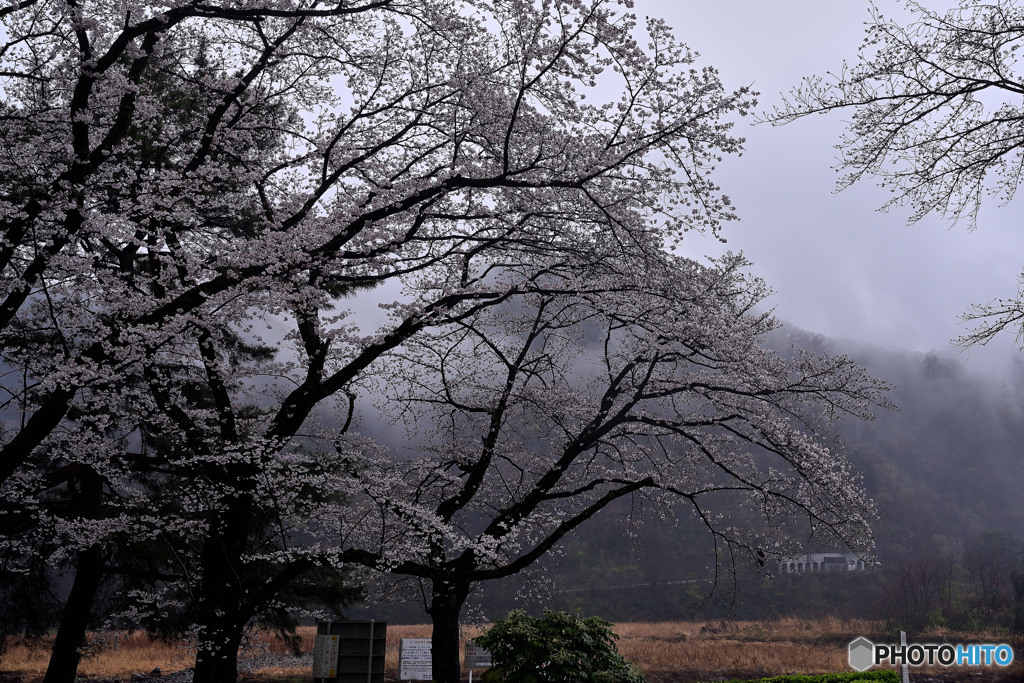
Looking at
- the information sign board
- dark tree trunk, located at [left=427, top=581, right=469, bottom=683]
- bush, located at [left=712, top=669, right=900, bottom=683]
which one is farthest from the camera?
the information sign board

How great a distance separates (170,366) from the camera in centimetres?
1255

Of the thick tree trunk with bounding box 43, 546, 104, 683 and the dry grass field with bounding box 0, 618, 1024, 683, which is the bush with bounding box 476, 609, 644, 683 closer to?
the dry grass field with bounding box 0, 618, 1024, 683

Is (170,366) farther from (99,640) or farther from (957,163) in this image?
(957,163)

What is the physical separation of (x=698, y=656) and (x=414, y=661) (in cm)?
1494

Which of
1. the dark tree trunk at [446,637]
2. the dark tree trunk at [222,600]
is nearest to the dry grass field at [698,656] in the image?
the dark tree trunk at [222,600]

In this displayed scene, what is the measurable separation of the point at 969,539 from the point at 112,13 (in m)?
74.2

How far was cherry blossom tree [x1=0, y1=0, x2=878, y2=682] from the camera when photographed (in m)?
7.27

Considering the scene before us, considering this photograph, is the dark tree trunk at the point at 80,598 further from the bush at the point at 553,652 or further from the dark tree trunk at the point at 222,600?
the bush at the point at 553,652

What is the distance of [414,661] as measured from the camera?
15.4m

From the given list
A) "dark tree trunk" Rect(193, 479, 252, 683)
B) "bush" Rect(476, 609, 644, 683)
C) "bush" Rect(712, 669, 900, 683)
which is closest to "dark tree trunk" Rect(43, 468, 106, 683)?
"dark tree trunk" Rect(193, 479, 252, 683)

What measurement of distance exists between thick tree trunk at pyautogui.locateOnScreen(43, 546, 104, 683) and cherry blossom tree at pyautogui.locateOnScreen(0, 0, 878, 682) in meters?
0.06

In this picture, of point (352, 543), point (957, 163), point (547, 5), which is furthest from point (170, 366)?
point (957, 163)

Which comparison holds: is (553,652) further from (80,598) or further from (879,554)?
(879,554)

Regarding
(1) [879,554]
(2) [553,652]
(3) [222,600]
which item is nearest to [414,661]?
(3) [222,600]
